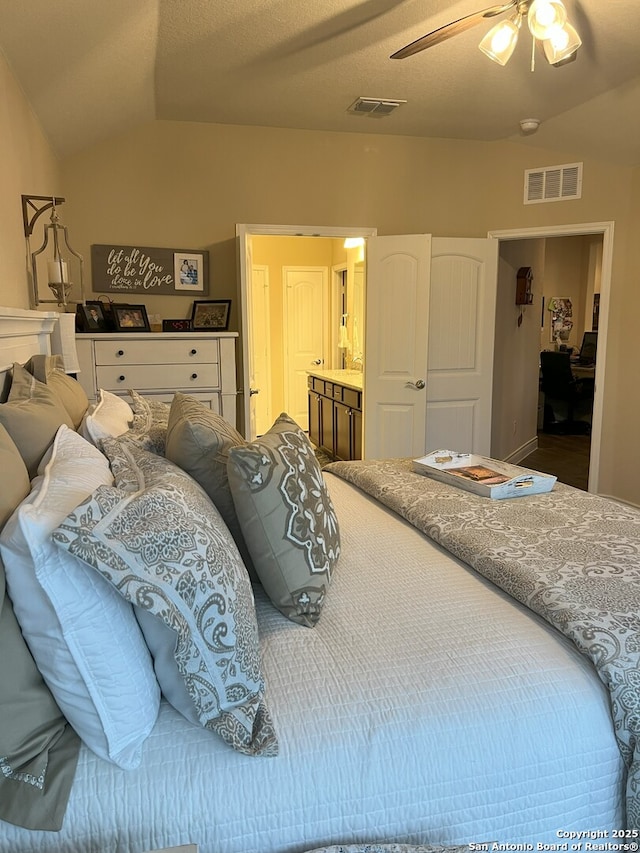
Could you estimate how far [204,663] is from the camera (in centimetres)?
101

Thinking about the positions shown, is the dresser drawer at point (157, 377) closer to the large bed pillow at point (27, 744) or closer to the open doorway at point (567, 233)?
the open doorway at point (567, 233)

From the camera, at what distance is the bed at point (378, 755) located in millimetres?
940

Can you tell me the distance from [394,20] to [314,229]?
1.75 metres

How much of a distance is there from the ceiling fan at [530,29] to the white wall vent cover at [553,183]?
2.10 m

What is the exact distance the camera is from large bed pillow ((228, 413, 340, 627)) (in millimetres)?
1368

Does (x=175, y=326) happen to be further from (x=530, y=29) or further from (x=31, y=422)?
(x=31, y=422)

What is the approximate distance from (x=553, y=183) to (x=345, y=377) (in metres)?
2.53

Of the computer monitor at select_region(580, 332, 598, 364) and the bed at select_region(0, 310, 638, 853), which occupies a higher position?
the computer monitor at select_region(580, 332, 598, 364)

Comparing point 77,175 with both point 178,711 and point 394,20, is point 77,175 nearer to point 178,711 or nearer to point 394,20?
point 394,20

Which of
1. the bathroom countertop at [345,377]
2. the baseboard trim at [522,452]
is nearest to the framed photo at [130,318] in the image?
the bathroom countertop at [345,377]

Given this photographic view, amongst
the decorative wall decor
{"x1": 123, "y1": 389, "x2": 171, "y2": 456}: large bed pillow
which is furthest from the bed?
the decorative wall decor

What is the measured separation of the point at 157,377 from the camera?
3580 millimetres

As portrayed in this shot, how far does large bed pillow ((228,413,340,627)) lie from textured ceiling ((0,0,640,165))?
1.85 m

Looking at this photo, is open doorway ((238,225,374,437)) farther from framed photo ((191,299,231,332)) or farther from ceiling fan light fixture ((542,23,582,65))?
ceiling fan light fixture ((542,23,582,65))
